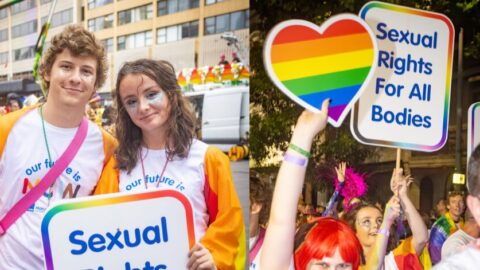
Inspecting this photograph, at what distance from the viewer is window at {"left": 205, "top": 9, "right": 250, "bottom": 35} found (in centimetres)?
308

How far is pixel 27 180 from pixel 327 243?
Answer: 4.96 ft

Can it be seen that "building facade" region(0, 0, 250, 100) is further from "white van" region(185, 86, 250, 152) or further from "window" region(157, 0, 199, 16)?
"white van" region(185, 86, 250, 152)

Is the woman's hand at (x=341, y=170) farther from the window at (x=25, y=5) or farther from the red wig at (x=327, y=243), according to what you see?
the window at (x=25, y=5)

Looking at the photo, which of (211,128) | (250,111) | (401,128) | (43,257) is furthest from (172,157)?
(401,128)

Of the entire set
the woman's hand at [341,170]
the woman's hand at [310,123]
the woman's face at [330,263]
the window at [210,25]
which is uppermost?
the window at [210,25]

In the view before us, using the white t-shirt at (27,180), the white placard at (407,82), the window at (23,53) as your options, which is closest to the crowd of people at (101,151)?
the white t-shirt at (27,180)

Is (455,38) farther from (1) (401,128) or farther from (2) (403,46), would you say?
(1) (401,128)

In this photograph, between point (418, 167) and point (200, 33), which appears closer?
point (200, 33)

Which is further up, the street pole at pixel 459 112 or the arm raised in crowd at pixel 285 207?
the street pole at pixel 459 112

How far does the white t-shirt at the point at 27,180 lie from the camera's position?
2.83 metres

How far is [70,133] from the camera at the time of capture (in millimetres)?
2898

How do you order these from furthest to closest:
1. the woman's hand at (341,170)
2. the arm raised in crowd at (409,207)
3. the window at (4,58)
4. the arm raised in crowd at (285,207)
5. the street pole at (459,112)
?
the street pole at (459,112) < the arm raised in crowd at (409,207) < the woman's hand at (341,170) < the arm raised in crowd at (285,207) < the window at (4,58)

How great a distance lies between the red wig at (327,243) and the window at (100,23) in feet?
4.62

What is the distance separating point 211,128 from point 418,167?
1.24m
